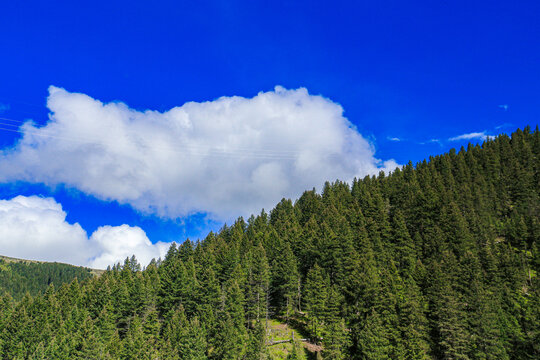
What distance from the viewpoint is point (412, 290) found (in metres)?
54.9

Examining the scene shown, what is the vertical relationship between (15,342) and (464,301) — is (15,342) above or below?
below

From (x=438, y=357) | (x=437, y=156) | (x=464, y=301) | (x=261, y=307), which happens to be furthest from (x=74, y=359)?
(x=437, y=156)

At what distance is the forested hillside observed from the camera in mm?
51438

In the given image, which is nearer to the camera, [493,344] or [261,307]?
[493,344]

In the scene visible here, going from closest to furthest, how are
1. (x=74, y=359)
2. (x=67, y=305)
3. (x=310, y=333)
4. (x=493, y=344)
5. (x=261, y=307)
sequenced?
(x=493, y=344)
(x=74, y=359)
(x=310, y=333)
(x=261, y=307)
(x=67, y=305)

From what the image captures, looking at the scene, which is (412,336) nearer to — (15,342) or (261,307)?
(261,307)

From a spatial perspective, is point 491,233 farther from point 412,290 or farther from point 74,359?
point 74,359

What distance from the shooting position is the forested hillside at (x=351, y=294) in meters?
51.4

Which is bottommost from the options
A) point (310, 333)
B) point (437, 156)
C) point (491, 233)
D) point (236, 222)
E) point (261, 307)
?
point (310, 333)

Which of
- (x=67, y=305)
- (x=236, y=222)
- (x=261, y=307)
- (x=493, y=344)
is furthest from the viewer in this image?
(x=236, y=222)

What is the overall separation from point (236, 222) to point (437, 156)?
9502cm

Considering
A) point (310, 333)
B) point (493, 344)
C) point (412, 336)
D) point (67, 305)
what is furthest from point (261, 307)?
point (67, 305)

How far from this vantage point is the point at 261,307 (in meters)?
67.4

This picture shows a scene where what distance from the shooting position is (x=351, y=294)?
5959 cm
